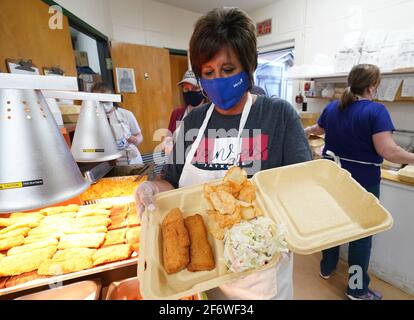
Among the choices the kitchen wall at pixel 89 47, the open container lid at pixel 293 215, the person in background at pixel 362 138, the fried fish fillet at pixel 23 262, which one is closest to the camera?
the open container lid at pixel 293 215

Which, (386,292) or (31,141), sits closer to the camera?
(31,141)

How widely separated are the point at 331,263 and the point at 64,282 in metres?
2.32

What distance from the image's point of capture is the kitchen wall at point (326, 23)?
2.68 m

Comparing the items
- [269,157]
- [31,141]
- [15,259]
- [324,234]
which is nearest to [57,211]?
[15,259]

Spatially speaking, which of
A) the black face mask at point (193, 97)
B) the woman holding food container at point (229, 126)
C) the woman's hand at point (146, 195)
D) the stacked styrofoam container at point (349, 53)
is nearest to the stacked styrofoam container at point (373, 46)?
the stacked styrofoam container at point (349, 53)

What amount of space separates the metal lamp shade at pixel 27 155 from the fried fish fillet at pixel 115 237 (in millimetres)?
812

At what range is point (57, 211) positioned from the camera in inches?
57.2

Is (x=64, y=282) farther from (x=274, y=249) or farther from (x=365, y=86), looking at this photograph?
(x=365, y=86)

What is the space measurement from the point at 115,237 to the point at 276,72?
192 inches

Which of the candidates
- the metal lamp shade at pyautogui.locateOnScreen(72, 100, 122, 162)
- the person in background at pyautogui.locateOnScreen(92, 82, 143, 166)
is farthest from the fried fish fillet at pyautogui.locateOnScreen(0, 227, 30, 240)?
the person in background at pyautogui.locateOnScreen(92, 82, 143, 166)

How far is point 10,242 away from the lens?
117cm

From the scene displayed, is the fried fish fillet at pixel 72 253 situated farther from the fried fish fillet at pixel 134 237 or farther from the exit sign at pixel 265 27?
the exit sign at pixel 265 27

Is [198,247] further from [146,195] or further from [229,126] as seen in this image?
[229,126]

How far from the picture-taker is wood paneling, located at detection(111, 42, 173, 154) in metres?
3.69
